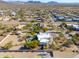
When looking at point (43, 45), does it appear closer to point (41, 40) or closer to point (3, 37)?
point (41, 40)

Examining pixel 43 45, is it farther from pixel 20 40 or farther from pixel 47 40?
pixel 20 40

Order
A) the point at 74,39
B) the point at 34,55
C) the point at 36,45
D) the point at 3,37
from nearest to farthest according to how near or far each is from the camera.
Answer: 1. the point at 34,55
2. the point at 36,45
3. the point at 74,39
4. the point at 3,37

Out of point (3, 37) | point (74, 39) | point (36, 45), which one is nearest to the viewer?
point (36, 45)

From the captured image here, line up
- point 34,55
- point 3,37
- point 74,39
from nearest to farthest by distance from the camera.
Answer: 1. point 34,55
2. point 74,39
3. point 3,37

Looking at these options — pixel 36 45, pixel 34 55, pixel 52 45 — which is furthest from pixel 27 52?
pixel 52 45

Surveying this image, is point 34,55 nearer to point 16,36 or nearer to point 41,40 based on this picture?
point 41,40

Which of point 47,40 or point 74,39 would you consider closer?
point 47,40

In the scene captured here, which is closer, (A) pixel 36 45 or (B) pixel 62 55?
(B) pixel 62 55

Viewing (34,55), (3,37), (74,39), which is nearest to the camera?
(34,55)

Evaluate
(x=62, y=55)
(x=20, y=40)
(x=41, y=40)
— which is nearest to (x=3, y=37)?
(x=20, y=40)
